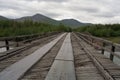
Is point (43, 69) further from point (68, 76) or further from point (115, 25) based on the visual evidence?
point (115, 25)

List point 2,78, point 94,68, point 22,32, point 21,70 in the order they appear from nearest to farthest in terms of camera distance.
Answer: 1. point 2,78
2. point 21,70
3. point 94,68
4. point 22,32

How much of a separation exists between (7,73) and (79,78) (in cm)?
189

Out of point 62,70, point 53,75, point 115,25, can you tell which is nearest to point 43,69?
point 62,70

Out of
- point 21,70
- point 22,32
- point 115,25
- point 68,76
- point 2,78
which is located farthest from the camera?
point 115,25

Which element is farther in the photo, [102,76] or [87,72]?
[87,72]

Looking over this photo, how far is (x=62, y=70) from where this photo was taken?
696 centimetres

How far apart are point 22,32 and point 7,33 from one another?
11.8ft

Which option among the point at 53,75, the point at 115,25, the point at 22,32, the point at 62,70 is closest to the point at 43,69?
the point at 62,70

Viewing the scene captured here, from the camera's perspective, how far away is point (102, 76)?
6.52 meters

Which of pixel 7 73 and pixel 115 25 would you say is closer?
pixel 7 73

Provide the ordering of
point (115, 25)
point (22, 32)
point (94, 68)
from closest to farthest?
1. point (94, 68)
2. point (22, 32)
3. point (115, 25)

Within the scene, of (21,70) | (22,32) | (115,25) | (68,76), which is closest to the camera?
(68,76)

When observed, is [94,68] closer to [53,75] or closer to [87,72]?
[87,72]

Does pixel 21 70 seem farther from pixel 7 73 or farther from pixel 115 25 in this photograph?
pixel 115 25
